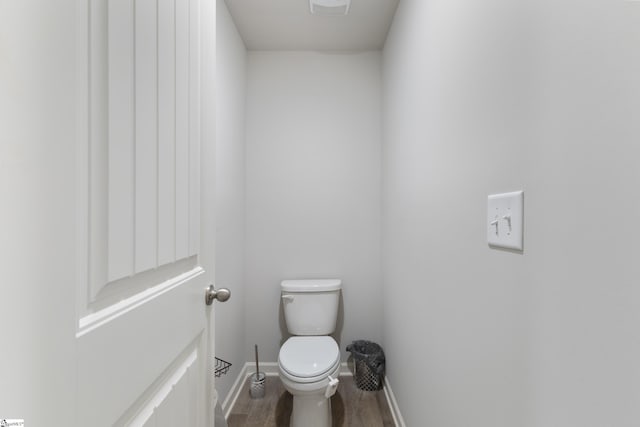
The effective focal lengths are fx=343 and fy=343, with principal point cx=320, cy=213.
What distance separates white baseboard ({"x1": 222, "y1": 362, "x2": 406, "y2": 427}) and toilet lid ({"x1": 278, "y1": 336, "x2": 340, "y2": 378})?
1.51 feet

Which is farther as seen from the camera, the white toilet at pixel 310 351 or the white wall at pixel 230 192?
the white wall at pixel 230 192

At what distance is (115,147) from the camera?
0.53 meters

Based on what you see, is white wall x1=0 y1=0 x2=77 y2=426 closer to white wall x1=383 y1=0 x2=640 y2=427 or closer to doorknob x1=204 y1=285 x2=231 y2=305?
doorknob x1=204 y1=285 x2=231 y2=305

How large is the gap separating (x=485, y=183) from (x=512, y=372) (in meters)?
0.45

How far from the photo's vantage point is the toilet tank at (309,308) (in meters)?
2.26

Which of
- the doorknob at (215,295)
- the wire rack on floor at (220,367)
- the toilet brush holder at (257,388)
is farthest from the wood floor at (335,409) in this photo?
the doorknob at (215,295)

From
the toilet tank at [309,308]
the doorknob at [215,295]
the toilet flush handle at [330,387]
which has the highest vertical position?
the doorknob at [215,295]

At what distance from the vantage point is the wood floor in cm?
190

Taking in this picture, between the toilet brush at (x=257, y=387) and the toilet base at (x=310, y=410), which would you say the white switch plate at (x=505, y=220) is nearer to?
the toilet base at (x=310, y=410)

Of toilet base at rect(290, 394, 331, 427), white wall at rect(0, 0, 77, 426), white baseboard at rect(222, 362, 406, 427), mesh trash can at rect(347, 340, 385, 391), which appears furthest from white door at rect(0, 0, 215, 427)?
mesh trash can at rect(347, 340, 385, 391)

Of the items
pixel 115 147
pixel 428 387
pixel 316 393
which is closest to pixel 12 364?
pixel 115 147

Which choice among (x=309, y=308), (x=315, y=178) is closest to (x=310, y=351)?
(x=309, y=308)

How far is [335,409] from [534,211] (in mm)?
1796

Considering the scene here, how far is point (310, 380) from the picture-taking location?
5.34 feet
